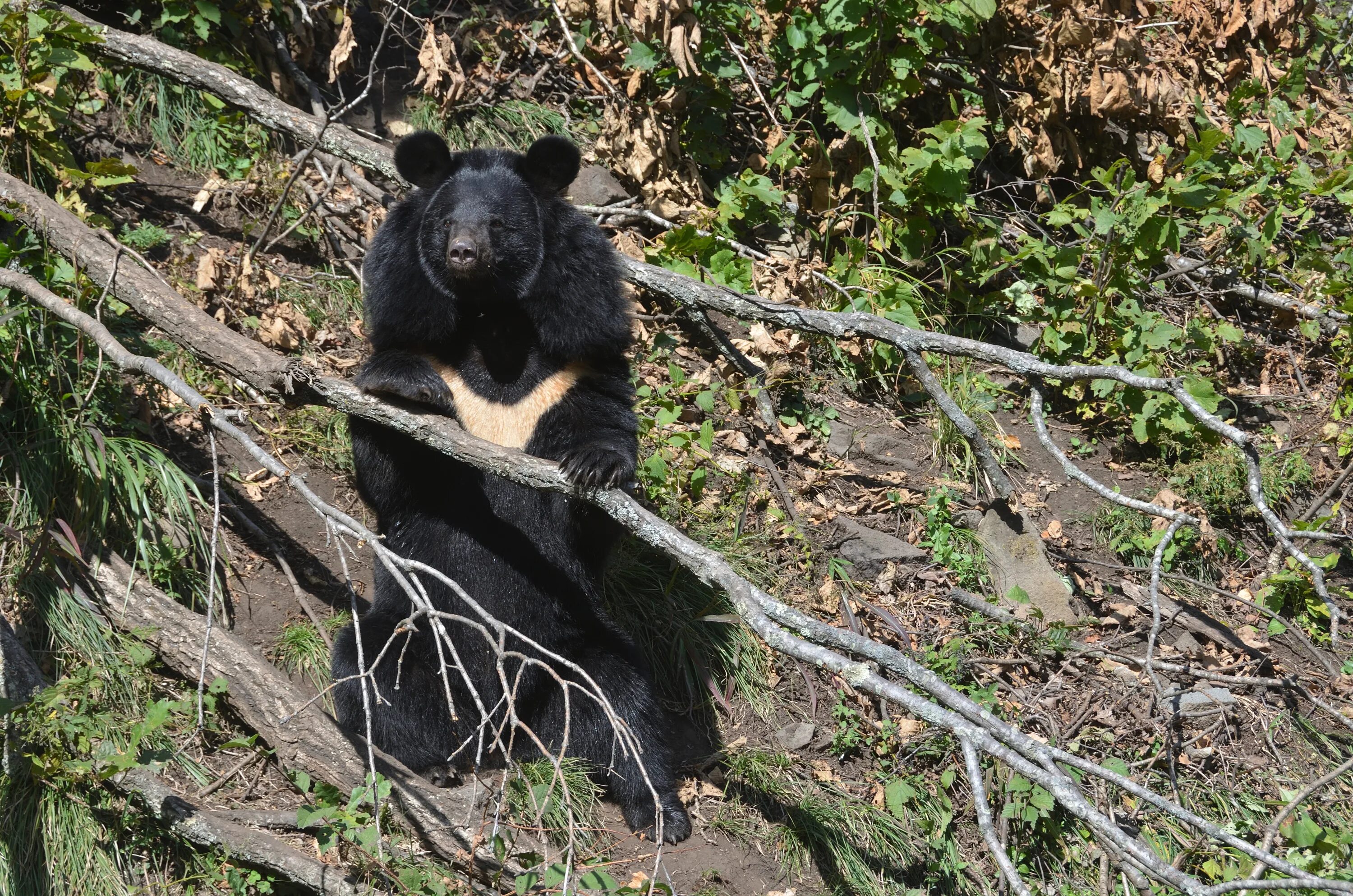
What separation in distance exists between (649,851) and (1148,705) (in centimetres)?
258

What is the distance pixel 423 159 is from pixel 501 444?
3.76 feet

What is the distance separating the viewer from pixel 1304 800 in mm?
5117

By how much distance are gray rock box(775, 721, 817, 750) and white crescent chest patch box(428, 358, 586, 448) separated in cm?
186

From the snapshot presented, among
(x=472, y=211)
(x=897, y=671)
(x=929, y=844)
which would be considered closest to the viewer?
(x=897, y=671)

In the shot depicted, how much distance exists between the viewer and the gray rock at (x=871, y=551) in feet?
18.5

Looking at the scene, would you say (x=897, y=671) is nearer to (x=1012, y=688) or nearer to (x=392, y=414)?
(x=392, y=414)

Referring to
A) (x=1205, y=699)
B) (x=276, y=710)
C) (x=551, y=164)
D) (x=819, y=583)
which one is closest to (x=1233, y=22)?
(x=1205, y=699)

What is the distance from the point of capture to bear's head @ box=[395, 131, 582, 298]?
4.06 meters

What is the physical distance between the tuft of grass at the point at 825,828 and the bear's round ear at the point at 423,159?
2.76 metres

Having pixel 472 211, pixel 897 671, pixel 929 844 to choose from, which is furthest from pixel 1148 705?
pixel 472 211

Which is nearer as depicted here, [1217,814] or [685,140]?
[1217,814]

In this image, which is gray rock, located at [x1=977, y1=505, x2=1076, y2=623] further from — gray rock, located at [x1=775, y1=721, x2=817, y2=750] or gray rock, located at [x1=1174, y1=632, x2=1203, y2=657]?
gray rock, located at [x1=775, y1=721, x2=817, y2=750]

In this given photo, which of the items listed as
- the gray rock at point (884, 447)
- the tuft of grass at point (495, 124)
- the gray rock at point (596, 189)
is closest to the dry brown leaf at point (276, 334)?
the tuft of grass at point (495, 124)

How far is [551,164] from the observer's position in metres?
4.29
